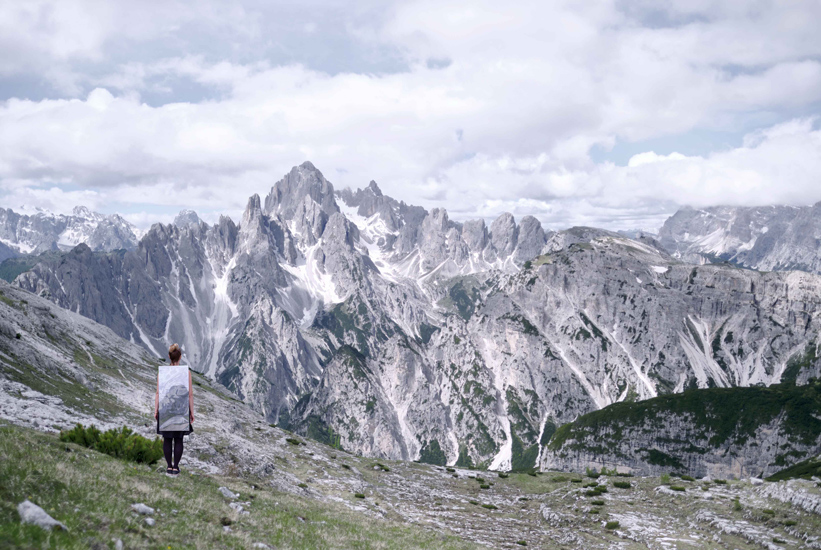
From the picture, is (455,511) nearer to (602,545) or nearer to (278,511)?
(602,545)

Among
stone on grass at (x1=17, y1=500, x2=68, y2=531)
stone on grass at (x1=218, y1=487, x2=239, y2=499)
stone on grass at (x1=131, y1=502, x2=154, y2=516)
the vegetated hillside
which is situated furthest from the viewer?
stone on grass at (x1=218, y1=487, x2=239, y2=499)

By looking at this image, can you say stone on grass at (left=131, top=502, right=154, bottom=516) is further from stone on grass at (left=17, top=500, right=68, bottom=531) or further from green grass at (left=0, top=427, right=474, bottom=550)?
stone on grass at (left=17, top=500, right=68, bottom=531)

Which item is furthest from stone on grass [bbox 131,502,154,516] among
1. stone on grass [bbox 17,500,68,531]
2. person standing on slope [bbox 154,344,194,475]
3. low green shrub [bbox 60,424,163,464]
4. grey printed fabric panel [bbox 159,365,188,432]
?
low green shrub [bbox 60,424,163,464]

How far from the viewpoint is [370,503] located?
122ft

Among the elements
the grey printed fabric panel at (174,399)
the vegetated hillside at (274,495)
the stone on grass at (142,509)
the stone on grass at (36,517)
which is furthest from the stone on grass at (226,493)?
the stone on grass at (36,517)

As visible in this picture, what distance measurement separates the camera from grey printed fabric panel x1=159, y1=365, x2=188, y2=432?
20.7m

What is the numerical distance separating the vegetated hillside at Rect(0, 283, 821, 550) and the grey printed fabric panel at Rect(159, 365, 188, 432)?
7.70ft

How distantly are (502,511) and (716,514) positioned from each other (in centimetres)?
1896

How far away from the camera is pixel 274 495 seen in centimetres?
2919

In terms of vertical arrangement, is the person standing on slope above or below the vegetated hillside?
above

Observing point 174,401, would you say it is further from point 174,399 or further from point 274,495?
point 274,495

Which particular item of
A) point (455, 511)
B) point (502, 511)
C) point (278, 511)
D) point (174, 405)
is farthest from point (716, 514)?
point (174, 405)

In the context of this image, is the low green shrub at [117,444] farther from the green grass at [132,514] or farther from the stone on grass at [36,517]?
the stone on grass at [36,517]

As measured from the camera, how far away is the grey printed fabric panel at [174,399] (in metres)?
20.7
